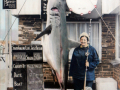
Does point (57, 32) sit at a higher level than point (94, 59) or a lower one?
higher

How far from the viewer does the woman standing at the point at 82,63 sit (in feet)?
4.92

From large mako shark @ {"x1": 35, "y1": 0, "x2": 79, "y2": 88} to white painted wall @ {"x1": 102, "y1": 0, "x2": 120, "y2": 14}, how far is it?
0.45 meters

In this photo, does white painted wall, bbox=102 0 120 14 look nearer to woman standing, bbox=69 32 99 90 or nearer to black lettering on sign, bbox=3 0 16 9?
woman standing, bbox=69 32 99 90

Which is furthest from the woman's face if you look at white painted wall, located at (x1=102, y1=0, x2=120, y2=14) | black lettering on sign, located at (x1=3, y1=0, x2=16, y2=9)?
black lettering on sign, located at (x1=3, y1=0, x2=16, y2=9)

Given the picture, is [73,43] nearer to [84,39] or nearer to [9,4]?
[84,39]

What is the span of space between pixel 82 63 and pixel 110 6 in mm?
719

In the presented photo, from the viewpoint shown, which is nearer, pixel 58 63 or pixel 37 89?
pixel 58 63

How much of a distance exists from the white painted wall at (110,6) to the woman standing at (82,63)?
1.14 ft

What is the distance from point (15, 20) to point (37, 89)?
0.87 metres

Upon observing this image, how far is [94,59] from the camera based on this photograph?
1.52 metres

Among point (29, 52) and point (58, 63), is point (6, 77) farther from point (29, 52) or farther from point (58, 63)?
point (58, 63)

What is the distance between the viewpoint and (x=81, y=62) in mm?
1509

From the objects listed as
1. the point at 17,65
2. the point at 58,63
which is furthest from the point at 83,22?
the point at 17,65

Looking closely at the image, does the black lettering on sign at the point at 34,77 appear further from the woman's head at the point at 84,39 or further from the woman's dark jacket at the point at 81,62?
the woman's head at the point at 84,39
